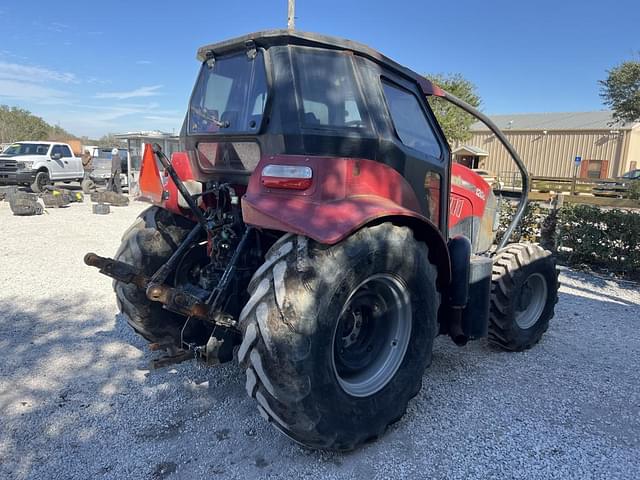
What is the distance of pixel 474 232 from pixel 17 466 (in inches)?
162

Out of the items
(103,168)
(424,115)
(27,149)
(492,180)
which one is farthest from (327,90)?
(103,168)

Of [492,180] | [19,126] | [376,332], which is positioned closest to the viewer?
[376,332]

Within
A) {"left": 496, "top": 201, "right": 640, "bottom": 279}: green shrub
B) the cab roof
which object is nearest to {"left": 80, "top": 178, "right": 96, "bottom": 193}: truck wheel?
{"left": 496, "top": 201, "right": 640, "bottom": 279}: green shrub

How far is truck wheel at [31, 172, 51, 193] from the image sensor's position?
746 inches

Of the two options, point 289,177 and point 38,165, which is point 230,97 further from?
point 38,165

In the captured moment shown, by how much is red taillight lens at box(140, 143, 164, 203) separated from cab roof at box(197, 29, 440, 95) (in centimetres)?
91

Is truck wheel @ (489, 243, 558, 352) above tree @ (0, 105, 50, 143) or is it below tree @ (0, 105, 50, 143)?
below

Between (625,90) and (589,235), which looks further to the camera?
(625,90)

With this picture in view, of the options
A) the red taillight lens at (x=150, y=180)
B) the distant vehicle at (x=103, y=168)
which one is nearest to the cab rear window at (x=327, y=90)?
the red taillight lens at (x=150, y=180)

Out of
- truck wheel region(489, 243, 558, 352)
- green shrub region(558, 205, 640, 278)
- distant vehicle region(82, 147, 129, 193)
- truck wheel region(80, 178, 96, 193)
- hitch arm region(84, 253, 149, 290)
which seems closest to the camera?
hitch arm region(84, 253, 149, 290)

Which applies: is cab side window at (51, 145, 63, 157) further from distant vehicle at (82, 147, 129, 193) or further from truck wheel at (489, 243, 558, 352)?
truck wheel at (489, 243, 558, 352)

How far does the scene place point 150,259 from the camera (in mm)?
3705

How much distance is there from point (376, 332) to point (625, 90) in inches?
967

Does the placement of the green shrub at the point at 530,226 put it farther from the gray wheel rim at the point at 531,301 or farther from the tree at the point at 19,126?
the tree at the point at 19,126
